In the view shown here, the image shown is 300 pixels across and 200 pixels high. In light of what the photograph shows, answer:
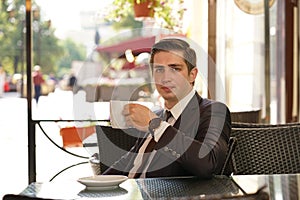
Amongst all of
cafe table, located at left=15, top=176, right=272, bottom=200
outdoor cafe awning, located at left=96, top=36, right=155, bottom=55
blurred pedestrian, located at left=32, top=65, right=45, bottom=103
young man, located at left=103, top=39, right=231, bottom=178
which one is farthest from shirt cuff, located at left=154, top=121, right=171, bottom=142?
blurred pedestrian, located at left=32, top=65, right=45, bottom=103

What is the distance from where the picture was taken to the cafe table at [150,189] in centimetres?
181

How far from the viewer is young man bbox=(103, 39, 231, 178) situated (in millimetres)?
2066

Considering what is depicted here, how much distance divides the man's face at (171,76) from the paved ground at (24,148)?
2.46 metres

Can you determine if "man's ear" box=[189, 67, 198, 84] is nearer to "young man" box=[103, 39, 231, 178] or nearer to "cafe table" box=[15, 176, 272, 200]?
"young man" box=[103, 39, 231, 178]

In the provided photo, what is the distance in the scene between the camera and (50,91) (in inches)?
243

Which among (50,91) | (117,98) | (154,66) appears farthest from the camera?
(50,91)

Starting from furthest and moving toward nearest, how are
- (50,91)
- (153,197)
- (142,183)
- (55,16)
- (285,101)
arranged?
(50,91)
(285,101)
(55,16)
(142,183)
(153,197)

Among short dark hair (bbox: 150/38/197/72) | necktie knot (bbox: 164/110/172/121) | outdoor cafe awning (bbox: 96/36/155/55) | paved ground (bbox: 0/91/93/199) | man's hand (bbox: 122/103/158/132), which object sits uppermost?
outdoor cafe awning (bbox: 96/36/155/55)

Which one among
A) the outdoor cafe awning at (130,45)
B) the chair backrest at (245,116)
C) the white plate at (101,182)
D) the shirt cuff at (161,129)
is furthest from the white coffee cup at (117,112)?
the outdoor cafe awning at (130,45)

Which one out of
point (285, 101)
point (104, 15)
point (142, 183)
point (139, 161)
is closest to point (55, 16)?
point (104, 15)

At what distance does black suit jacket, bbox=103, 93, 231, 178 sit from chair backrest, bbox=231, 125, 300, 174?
1.67 feet

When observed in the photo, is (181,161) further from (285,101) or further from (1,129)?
(1,129)

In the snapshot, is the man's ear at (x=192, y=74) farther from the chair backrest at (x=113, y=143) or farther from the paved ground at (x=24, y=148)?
the paved ground at (x=24, y=148)

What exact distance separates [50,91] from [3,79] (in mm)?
999
